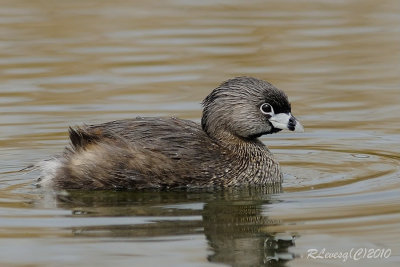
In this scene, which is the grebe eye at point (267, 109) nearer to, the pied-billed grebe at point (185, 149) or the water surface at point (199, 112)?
the pied-billed grebe at point (185, 149)

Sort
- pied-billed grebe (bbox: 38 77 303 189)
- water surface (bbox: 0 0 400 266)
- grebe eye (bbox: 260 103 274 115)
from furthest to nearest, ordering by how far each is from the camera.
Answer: grebe eye (bbox: 260 103 274 115)
pied-billed grebe (bbox: 38 77 303 189)
water surface (bbox: 0 0 400 266)

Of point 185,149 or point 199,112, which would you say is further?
point 199,112

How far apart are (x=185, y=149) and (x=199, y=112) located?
3337mm

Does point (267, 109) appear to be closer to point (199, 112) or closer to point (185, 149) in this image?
point (185, 149)

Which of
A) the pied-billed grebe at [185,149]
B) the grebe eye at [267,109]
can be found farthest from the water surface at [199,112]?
the grebe eye at [267,109]

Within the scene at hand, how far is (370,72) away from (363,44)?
202 cm

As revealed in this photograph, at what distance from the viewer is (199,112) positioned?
13.9m

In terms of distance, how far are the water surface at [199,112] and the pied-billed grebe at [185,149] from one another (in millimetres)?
171

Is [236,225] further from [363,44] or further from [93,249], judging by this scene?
[363,44]

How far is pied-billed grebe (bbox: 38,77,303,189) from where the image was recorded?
1046cm

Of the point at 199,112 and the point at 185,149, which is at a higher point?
the point at 199,112

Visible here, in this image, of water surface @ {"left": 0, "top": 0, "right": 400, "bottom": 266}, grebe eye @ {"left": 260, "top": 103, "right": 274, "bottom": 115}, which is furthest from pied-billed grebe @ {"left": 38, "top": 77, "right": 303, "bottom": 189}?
water surface @ {"left": 0, "top": 0, "right": 400, "bottom": 266}

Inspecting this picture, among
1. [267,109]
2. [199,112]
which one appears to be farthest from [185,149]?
[199,112]

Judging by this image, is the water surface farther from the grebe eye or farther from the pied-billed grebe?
the grebe eye
